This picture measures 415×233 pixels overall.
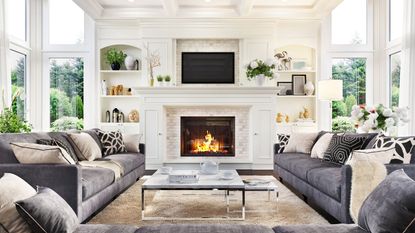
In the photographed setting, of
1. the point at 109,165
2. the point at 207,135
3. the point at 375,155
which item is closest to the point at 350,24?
the point at 207,135

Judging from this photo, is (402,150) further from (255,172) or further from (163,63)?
(163,63)

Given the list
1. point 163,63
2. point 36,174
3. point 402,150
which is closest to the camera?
point 36,174

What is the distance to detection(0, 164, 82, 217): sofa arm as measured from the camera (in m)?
3.07

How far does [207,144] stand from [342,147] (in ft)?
11.0

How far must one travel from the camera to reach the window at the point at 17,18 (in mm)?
6777

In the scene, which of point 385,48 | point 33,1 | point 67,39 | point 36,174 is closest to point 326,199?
point 36,174

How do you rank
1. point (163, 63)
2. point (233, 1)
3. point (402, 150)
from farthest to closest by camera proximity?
point (163, 63)
point (233, 1)
point (402, 150)

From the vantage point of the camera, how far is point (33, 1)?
737 centimetres

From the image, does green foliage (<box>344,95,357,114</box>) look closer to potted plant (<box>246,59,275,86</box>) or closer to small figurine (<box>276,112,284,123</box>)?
small figurine (<box>276,112,284,123</box>)

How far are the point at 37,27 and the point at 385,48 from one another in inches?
261

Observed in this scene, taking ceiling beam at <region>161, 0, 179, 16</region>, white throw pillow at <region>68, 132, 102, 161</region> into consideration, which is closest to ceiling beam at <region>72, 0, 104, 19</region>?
ceiling beam at <region>161, 0, 179, 16</region>

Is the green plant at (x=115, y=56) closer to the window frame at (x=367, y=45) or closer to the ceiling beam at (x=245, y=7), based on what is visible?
the ceiling beam at (x=245, y=7)

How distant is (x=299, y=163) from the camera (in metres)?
4.58

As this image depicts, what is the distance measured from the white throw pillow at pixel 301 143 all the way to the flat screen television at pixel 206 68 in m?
2.11
